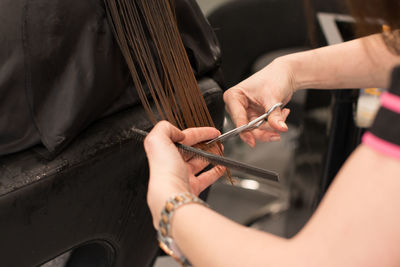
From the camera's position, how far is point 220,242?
475mm

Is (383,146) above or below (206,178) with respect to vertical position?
above

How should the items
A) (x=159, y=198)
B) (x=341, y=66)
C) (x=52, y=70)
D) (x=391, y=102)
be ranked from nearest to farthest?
(x=391, y=102) → (x=159, y=198) → (x=52, y=70) → (x=341, y=66)

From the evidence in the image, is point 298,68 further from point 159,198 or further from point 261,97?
point 159,198

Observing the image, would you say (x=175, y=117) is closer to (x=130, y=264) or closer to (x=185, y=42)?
(x=185, y=42)

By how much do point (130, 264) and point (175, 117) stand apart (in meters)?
0.29

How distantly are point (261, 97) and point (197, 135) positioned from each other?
0.17m

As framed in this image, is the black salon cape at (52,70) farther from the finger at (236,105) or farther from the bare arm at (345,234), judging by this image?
the bare arm at (345,234)

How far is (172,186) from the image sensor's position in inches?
20.6

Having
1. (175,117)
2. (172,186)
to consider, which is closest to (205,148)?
(175,117)

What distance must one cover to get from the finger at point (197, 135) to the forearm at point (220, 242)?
17 cm

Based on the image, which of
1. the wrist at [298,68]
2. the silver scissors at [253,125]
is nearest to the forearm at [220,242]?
the silver scissors at [253,125]

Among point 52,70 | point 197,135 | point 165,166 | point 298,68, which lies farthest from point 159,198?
point 298,68

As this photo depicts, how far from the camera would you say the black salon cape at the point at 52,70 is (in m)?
0.64

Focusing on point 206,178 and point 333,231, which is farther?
point 206,178
